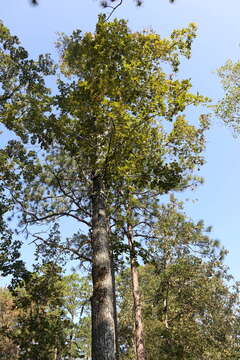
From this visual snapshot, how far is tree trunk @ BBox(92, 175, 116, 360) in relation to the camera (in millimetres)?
5227

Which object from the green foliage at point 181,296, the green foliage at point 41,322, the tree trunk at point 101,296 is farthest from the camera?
the green foliage at point 181,296

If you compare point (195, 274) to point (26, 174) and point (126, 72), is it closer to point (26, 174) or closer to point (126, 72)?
point (26, 174)

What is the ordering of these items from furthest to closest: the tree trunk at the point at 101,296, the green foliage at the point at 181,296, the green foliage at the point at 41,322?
the green foliage at the point at 181,296, the green foliage at the point at 41,322, the tree trunk at the point at 101,296

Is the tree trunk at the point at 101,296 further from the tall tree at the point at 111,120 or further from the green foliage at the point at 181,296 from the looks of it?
the green foliage at the point at 181,296

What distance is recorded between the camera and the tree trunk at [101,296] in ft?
17.1

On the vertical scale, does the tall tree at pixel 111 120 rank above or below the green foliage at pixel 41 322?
above

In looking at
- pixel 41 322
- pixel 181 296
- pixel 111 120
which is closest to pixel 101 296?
pixel 111 120

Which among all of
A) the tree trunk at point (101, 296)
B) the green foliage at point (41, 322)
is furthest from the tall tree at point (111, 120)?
the green foliage at point (41, 322)

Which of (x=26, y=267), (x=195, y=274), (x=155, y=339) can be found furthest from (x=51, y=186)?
(x=155, y=339)

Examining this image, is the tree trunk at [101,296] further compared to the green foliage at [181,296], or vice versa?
the green foliage at [181,296]

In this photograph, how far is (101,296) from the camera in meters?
5.72

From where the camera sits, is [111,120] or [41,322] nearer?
[111,120]

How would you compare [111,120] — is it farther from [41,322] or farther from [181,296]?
[181,296]

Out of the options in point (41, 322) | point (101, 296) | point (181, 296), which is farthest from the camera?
point (181, 296)
